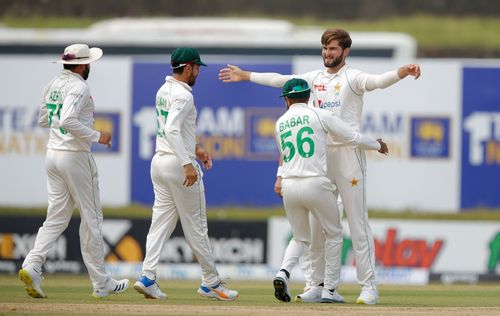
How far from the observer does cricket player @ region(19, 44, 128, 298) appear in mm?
10914

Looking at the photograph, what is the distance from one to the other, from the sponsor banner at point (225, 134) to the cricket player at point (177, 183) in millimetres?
8764

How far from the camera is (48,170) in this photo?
1103cm

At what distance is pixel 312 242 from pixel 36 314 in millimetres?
2535

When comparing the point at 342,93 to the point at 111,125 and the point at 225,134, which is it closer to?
the point at 225,134

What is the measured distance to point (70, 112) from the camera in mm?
10742

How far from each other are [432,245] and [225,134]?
3.67m

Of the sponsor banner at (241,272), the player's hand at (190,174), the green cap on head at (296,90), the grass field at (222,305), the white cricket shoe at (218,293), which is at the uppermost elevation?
the green cap on head at (296,90)

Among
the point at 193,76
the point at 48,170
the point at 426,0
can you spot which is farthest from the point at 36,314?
the point at 426,0

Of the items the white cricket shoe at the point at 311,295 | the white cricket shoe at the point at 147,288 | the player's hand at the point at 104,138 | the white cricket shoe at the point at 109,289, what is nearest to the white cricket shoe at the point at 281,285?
the white cricket shoe at the point at 311,295

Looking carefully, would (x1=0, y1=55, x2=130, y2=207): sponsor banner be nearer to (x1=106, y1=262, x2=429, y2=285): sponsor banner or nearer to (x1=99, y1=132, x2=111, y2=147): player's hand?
(x1=106, y1=262, x2=429, y2=285): sponsor banner

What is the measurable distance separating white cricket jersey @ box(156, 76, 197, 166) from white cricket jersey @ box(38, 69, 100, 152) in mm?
528

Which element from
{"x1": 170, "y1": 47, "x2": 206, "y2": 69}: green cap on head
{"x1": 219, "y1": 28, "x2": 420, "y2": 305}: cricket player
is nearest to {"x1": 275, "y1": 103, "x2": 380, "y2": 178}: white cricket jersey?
{"x1": 219, "y1": 28, "x2": 420, "y2": 305}: cricket player

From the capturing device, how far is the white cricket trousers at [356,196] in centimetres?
1102

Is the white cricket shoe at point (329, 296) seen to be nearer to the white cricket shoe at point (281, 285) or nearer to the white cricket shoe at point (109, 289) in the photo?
the white cricket shoe at point (281, 285)
